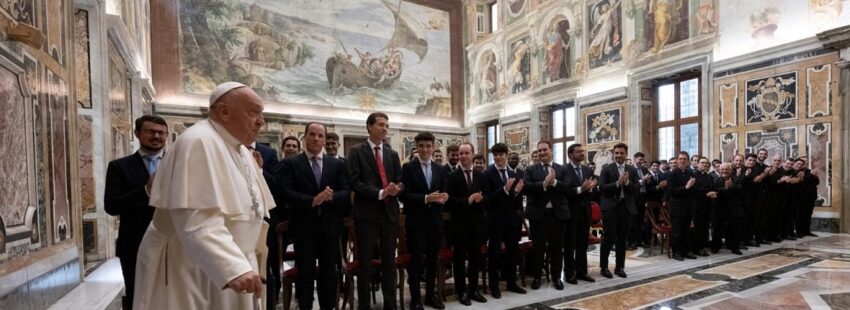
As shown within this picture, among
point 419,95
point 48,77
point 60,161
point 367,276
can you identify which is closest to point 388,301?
point 367,276

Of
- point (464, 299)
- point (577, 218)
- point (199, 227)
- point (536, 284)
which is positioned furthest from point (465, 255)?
point (199, 227)

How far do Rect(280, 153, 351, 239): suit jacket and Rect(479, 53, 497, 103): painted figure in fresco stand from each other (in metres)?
15.1

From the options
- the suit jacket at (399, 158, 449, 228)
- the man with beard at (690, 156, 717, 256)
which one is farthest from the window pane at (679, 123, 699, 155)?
the suit jacket at (399, 158, 449, 228)

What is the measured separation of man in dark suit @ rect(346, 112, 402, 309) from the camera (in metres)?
4.00

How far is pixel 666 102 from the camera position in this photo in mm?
12375

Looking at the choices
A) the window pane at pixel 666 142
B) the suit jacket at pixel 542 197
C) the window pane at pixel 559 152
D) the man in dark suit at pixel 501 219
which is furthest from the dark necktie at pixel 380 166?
the window pane at pixel 559 152

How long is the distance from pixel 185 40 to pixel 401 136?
8.31m

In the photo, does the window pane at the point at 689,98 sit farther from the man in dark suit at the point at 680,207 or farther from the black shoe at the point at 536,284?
the black shoe at the point at 536,284

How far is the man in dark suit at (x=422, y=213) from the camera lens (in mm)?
4316

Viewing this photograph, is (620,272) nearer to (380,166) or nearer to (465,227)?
(465,227)

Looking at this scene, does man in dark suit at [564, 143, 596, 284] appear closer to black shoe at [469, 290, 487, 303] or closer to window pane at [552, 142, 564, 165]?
black shoe at [469, 290, 487, 303]

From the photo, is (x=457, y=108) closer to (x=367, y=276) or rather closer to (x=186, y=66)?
→ (x=186, y=66)

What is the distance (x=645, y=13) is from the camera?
1227 centimetres

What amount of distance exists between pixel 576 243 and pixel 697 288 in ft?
4.53
